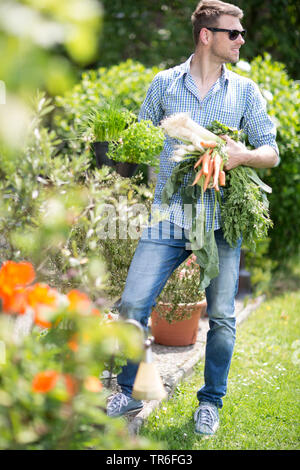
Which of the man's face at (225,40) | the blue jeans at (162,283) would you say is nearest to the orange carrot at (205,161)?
the blue jeans at (162,283)

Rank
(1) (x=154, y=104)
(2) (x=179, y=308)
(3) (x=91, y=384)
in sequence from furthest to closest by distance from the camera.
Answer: (2) (x=179, y=308)
(1) (x=154, y=104)
(3) (x=91, y=384)

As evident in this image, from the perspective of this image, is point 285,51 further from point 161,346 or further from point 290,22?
point 161,346

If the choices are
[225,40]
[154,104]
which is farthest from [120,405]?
[225,40]

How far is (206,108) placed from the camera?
9.08 ft

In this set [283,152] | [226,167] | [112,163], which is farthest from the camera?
[283,152]

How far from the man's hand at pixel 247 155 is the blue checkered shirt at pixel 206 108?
9 cm

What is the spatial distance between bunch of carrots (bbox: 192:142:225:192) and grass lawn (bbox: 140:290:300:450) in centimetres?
133

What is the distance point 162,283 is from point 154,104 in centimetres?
99

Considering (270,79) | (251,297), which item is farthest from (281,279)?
(270,79)

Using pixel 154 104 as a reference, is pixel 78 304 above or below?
below

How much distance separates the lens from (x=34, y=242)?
1910 mm

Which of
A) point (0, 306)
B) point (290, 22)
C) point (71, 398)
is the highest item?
point (290, 22)

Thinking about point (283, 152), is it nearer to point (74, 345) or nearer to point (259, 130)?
point (259, 130)
